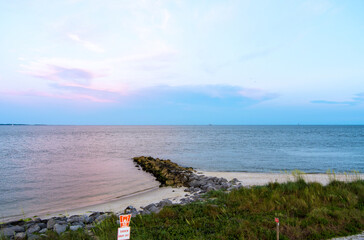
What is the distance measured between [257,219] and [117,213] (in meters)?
6.75

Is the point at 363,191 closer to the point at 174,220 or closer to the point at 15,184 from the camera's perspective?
the point at 174,220

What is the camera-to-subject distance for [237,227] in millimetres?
6992

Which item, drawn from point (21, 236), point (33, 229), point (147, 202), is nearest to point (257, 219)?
point (147, 202)

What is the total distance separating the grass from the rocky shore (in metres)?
1.26

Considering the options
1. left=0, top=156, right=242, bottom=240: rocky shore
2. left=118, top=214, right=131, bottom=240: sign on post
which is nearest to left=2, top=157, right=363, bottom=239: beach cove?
left=0, top=156, right=242, bottom=240: rocky shore

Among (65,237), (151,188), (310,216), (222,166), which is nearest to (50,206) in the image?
(151,188)

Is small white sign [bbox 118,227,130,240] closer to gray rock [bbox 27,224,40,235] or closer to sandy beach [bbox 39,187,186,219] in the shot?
gray rock [bbox 27,224,40,235]

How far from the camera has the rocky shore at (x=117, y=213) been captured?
8461 millimetres

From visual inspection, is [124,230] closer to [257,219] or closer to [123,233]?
[123,233]

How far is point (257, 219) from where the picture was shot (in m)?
7.74

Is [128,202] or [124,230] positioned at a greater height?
[124,230]

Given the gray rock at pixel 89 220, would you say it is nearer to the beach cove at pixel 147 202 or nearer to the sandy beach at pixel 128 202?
the beach cove at pixel 147 202

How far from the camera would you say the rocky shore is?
8461 mm

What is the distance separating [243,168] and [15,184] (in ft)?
72.4
